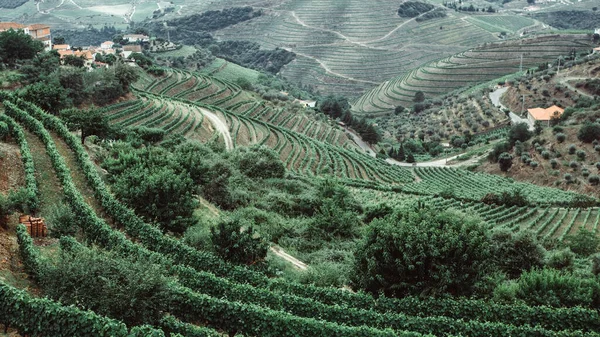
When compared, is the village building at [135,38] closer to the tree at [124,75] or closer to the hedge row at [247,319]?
the tree at [124,75]

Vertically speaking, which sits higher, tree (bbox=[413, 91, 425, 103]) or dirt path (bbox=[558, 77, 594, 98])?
dirt path (bbox=[558, 77, 594, 98])

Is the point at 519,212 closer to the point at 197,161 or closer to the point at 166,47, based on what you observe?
the point at 197,161

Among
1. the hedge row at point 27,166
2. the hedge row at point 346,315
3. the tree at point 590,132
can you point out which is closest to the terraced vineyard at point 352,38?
the tree at point 590,132

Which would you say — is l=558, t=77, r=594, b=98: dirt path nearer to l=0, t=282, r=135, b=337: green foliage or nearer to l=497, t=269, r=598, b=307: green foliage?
l=497, t=269, r=598, b=307: green foliage

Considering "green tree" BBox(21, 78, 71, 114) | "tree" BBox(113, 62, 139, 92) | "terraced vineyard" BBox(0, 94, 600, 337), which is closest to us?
"terraced vineyard" BBox(0, 94, 600, 337)

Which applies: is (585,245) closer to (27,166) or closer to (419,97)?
(27,166)

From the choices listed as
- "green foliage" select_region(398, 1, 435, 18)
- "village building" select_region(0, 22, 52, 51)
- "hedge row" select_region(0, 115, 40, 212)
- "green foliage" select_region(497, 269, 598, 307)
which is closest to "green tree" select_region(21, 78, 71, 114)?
"hedge row" select_region(0, 115, 40, 212)

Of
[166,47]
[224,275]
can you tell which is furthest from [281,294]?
[166,47]
